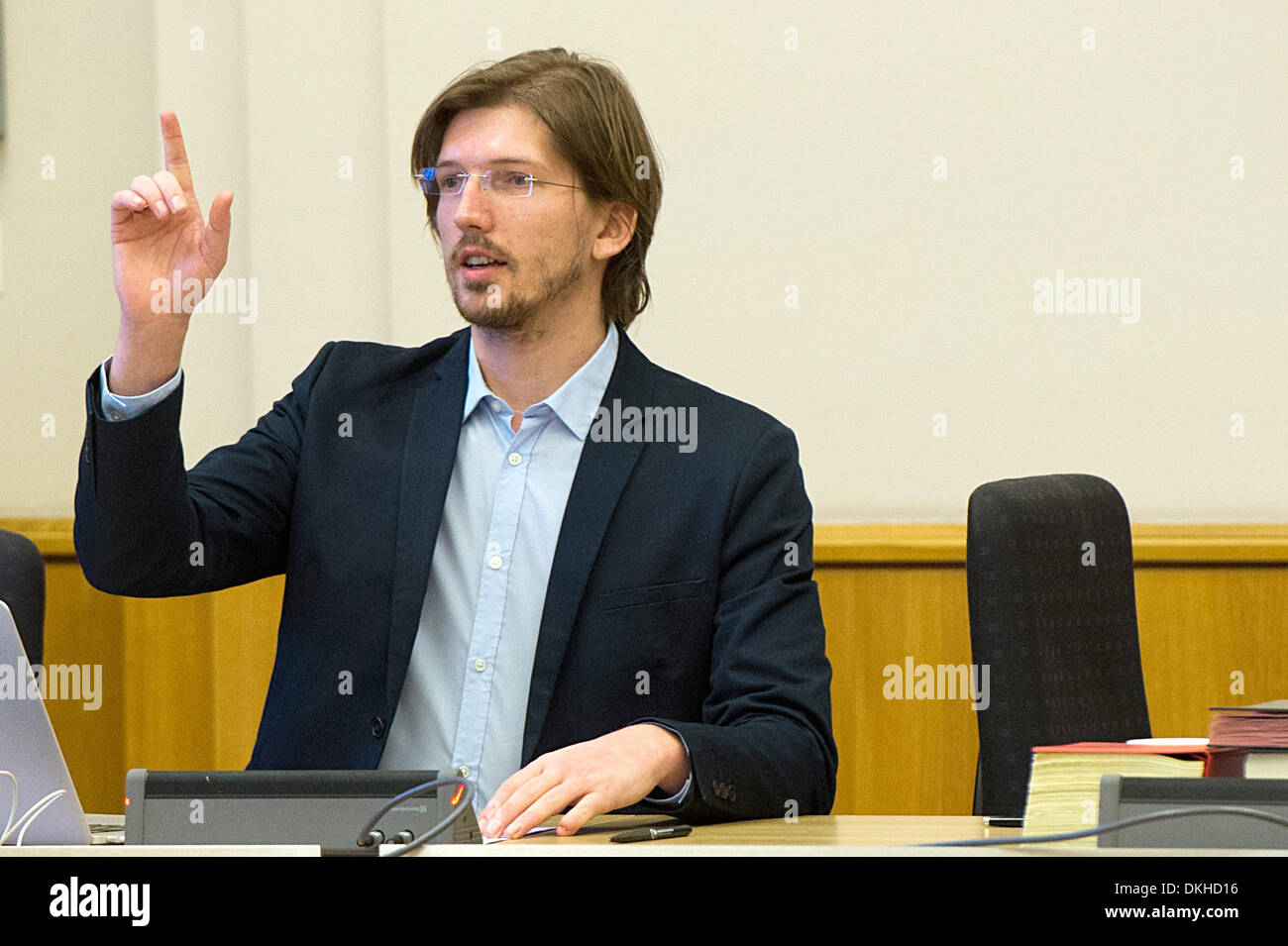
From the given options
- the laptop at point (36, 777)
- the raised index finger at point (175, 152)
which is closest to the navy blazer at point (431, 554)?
the raised index finger at point (175, 152)

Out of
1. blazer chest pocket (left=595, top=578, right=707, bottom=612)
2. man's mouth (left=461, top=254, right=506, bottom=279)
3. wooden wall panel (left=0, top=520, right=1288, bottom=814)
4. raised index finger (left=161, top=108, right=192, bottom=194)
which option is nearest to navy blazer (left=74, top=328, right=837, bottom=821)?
blazer chest pocket (left=595, top=578, right=707, bottom=612)

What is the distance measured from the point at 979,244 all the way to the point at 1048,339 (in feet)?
0.80

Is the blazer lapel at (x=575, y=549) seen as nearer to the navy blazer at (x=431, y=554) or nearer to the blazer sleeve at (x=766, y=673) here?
the navy blazer at (x=431, y=554)

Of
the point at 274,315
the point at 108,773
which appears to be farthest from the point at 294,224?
the point at 108,773

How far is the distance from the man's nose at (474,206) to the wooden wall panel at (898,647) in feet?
4.22

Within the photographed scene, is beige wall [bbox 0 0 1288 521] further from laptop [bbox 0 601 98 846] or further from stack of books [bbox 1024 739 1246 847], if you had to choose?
laptop [bbox 0 601 98 846]

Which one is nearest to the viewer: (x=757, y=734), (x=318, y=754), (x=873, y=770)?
(x=757, y=734)

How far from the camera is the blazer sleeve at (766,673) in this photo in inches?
55.8

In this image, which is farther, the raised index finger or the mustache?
the mustache

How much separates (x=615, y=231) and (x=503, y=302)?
0.29 metres

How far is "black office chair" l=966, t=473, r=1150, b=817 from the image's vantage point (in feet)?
6.27

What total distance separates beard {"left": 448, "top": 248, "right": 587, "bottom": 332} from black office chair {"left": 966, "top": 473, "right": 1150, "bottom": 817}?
2.17ft

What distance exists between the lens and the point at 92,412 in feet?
5.12

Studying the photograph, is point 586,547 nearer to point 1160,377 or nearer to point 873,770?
point 873,770
